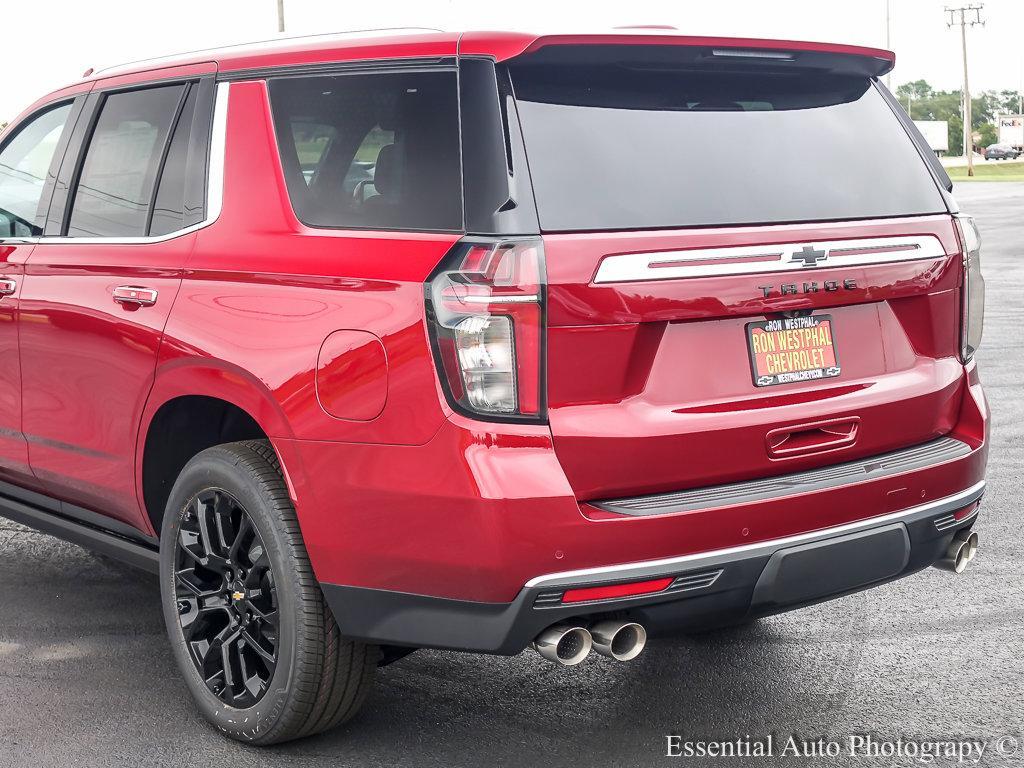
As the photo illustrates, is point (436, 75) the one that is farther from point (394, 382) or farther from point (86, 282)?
point (86, 282)

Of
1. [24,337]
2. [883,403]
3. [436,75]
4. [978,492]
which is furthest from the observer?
[24,337]

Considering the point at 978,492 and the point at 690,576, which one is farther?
the point at 978,492

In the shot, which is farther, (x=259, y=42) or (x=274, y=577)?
(x=259, y=42)

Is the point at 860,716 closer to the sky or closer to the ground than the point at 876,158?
closer to the ground

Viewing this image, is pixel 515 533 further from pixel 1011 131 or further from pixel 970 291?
pixel 1011 131

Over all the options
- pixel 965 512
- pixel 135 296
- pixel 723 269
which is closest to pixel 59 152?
pixel 135 296

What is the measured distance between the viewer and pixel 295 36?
379cm

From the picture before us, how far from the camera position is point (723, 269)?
3.15m

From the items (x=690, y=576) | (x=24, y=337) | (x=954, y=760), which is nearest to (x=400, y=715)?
(x=690, y=576)

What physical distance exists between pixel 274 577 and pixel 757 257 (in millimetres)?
1466

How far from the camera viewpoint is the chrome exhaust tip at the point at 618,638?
3.12 metres

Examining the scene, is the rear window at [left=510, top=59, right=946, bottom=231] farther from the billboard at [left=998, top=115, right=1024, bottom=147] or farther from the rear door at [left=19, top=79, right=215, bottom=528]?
the billboard at [left=998, top=115, right=1024, bottom=147]

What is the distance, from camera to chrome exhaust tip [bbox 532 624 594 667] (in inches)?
122

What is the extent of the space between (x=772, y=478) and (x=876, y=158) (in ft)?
3.23
